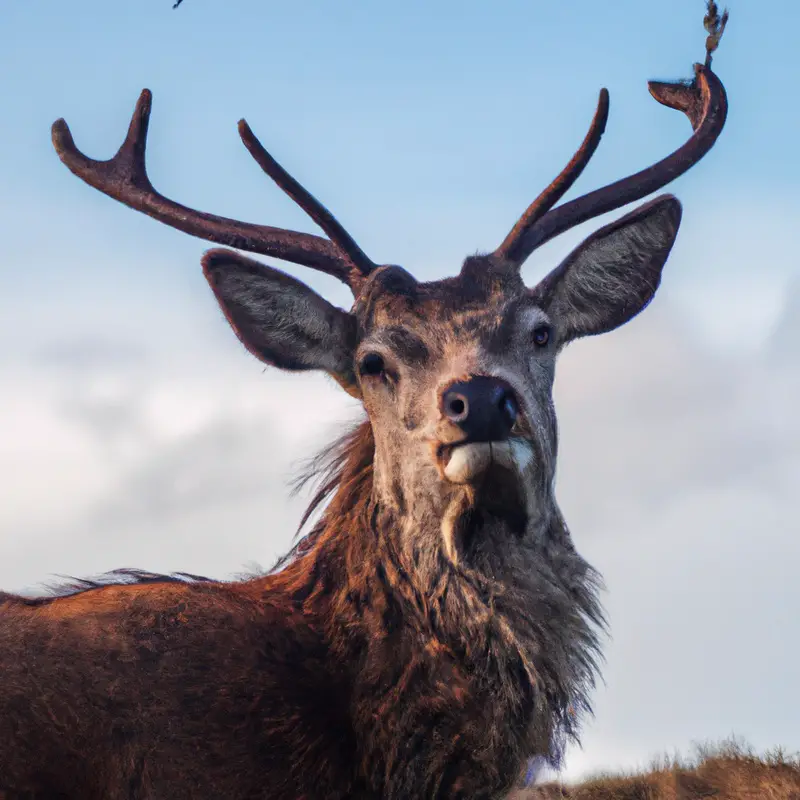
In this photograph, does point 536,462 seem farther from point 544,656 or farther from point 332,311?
point 332,311

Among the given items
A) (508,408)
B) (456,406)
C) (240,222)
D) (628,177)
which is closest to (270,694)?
(456,406)

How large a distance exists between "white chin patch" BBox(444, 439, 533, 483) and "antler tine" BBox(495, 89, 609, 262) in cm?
144

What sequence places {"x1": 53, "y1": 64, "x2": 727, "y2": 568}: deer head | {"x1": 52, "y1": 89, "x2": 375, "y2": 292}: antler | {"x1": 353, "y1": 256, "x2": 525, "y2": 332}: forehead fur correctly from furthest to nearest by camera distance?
{"x1": 52, "y1": 89, "x2": 375, "y2": 292}: antler
{"x1": 353, "y1": 256, "x2": 525, "y2": 332}: forehead fur
{"x1": 53, "y1": 64, "x2": 727, "y2": 568}: deer head

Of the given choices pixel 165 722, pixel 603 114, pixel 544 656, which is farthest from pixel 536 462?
pixel 603 114

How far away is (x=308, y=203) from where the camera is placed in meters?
6.49

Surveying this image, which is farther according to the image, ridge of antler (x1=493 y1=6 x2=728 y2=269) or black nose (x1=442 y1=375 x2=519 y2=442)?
ridge of antler (x1=493 y1=6 x2=728 y2=269)

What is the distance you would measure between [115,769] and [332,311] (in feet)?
8.11

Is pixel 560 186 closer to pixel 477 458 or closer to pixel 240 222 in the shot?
pixel 240 222

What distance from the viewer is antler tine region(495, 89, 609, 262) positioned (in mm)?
6418

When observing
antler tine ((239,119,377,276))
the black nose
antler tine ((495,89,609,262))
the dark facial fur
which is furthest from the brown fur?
antler tine ((495,89,609,262))

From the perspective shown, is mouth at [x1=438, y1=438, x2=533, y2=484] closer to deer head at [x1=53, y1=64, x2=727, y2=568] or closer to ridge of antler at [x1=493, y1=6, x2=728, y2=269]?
deer head at [x1=53, y1=64, x2=727, y2=568]

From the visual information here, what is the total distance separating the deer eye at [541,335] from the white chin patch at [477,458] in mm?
847

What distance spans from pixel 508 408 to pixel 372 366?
97cm

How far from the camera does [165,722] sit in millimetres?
5066
